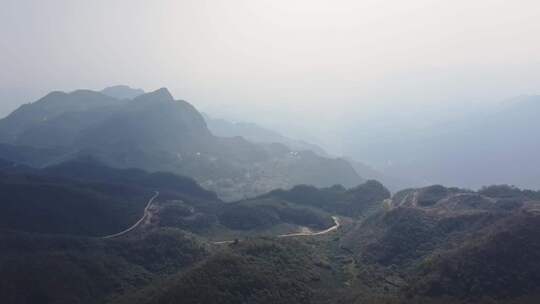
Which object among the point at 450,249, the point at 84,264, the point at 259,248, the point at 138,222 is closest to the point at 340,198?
the point at 138,222

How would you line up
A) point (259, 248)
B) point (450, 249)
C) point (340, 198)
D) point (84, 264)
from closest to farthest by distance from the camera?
point (84, 264), point (450, 249), point (259, 248), point (340, 198)

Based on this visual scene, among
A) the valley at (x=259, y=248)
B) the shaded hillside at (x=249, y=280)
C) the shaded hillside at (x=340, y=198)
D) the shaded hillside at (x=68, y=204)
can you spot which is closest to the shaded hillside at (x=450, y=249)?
the valley at (x=259, y=248)

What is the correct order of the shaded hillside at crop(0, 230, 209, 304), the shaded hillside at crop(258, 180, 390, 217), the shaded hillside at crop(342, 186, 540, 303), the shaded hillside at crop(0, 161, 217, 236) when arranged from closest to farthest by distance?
the shaded hillside at crop(342, 186, 540, 303)
the shaded hillside at crop(0, 230, 209, 304)
the shaded hillside at crop(0, 161, 217, 236)
the shaded hillside at crop(258, 180, 390, 217)

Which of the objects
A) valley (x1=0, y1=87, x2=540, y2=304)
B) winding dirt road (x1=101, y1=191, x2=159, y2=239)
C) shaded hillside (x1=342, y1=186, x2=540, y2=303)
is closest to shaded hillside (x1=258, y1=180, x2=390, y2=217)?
valley (x1=0, y1=87, x2=540, y2=304)

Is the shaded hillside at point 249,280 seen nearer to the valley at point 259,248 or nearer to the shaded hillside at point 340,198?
the valley at point 259,248

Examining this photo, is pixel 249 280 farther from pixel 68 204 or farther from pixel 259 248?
pixel 68 204

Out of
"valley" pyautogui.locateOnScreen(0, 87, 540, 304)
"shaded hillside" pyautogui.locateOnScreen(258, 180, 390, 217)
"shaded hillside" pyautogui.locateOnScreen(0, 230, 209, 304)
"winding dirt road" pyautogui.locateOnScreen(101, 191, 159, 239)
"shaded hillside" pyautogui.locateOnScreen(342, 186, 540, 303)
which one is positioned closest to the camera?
"shaded hillside" pyautogui.locateOnScreen(342, 186, 540, 303)

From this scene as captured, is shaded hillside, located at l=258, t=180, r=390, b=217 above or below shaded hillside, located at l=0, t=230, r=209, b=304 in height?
above

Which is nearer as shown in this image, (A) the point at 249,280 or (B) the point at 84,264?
(A) the point at 249,280

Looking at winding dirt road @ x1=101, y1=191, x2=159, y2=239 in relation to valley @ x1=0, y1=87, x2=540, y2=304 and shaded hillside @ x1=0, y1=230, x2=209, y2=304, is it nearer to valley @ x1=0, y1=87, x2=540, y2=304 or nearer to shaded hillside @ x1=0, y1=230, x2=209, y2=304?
valley @ x1=0, y1=87, x2=540, y2=304

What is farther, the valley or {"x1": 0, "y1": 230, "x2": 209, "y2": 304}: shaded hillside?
{"x1": 0, "y1": 230, "x2": 209, "y2": 304}: shaded hillside

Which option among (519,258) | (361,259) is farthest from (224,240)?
(519,258)
